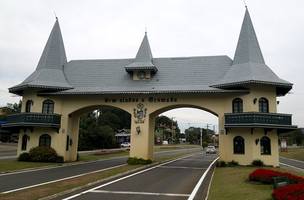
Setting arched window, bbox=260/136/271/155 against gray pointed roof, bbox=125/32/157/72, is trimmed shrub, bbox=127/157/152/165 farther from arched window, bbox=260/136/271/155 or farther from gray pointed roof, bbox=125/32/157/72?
arched window, bbox=260/136/271/155

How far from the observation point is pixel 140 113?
31297 mm

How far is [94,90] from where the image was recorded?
31938mm

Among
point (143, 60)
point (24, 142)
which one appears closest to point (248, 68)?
point (143, 60)

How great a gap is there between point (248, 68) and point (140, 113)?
399 inches

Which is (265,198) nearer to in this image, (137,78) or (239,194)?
(239,194)

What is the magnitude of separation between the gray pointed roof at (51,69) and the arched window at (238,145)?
15866 millimetres

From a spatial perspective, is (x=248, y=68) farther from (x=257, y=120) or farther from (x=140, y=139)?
(x=140, y=139)

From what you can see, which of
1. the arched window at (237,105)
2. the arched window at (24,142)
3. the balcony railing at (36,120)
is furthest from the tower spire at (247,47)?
the arched window at (24,142)

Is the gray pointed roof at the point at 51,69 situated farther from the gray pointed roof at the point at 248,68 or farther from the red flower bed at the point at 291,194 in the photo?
the red flower bed at the point at 291,194

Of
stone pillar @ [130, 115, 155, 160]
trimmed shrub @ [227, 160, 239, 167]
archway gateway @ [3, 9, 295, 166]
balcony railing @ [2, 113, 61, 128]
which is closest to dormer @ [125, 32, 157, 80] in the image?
archway gateway @ [3, 9, 295, 166]

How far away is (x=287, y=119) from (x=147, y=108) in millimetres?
11795

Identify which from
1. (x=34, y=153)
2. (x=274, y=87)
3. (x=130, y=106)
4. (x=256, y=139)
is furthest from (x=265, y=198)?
(x=34, y=153)

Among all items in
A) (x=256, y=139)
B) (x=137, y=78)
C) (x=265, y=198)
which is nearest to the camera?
(x=265, y=198)

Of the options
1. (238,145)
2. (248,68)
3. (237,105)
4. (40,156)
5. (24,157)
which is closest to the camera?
(238,145)
